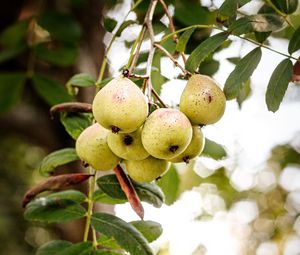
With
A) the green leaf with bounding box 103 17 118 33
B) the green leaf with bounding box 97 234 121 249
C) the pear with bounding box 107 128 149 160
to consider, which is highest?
the green leaf with bounding box 103 17 118 33

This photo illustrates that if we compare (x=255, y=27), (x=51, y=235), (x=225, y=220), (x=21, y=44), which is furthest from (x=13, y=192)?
(x=255, y=27)

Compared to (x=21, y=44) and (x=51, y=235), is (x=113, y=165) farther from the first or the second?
(x=51, y=235)

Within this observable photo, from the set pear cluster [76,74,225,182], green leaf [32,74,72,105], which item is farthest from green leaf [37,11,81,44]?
pear cluster [76,74,225,182]

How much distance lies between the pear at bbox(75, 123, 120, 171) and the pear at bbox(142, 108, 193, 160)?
0.15 m

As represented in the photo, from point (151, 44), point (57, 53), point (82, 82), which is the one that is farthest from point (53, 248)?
point (57, 53)

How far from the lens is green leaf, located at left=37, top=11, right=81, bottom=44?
6.61 ft

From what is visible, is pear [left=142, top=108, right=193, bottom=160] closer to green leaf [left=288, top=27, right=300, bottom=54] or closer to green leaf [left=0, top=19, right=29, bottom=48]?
green leaf [left=288, top=27, right=300, bottom=54]

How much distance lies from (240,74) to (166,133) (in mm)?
257

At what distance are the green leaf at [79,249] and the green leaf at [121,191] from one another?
15 cm

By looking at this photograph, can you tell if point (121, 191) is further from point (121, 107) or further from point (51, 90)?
point (51, 90)

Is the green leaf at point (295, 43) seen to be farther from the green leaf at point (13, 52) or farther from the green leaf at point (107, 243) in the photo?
the green leaf at point (13, 52)

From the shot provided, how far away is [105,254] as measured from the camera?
3.91 feet

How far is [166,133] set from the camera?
0.94m

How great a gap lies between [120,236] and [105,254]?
85 millimetres
